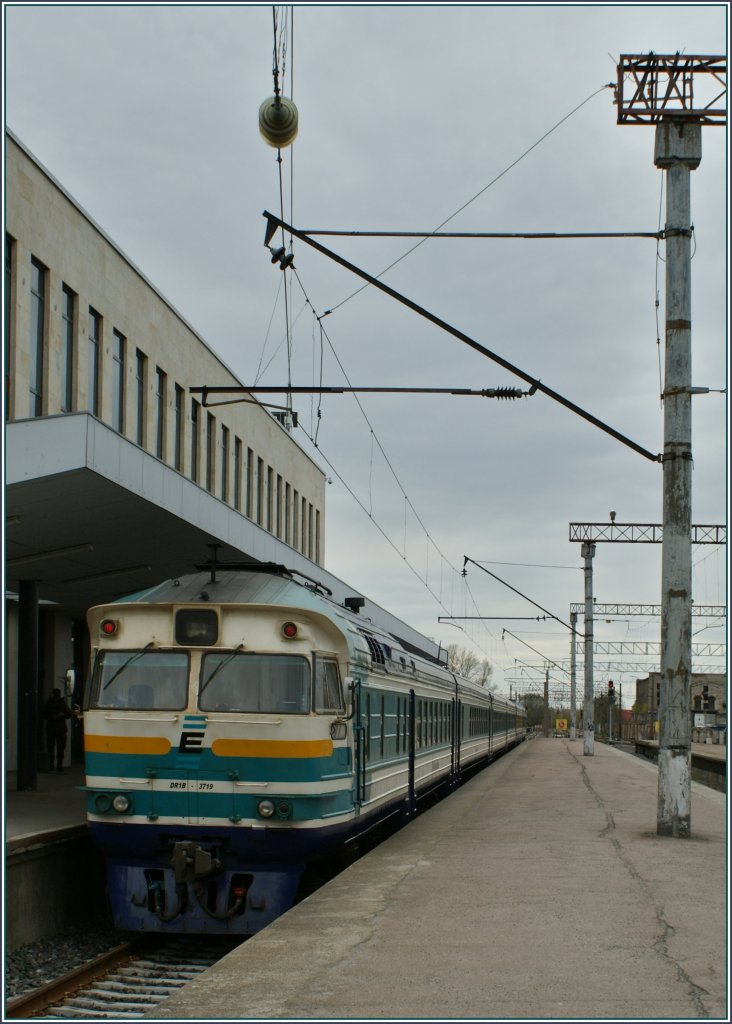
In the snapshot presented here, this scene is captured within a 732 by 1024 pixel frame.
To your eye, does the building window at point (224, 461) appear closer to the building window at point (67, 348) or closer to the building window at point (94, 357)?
the building window at point (94, 357)

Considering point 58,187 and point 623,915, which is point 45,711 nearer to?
point 58,187

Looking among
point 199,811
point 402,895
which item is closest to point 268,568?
point 199,811

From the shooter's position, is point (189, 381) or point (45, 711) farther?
point (189, 381)

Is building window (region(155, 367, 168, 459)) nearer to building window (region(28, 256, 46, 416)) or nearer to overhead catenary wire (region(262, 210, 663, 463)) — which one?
building window (region(28, 256, 46, 416))

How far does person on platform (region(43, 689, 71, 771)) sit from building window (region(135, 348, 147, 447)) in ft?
25.3

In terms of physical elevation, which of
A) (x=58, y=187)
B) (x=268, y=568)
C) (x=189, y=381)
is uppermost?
(x=58, y=187)

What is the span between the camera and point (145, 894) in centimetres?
1064

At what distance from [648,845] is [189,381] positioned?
20.7 m

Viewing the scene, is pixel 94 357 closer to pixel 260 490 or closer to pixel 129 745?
pixel 129 745

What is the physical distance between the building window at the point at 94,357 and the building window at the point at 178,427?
5.70 metres

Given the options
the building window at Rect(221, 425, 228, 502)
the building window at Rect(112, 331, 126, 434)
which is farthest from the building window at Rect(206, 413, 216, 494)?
the building window at Rect(112, 331, 126, 434)

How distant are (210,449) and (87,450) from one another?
2296 centimetres

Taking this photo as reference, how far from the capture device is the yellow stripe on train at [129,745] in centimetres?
1075

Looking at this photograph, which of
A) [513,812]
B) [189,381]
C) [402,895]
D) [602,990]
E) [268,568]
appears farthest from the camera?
[189,381]
